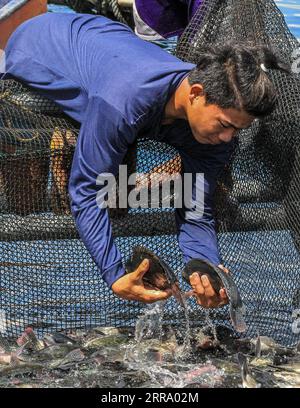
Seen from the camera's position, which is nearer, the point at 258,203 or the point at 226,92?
the point at 226,92

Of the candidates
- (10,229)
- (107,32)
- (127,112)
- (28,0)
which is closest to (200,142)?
(127,112)

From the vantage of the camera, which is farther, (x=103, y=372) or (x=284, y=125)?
(x=284, y=125)

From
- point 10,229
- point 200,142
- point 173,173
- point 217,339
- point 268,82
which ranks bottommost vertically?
point 217,339

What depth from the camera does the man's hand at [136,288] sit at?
376cm

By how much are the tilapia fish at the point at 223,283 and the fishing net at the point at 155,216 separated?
73 cm

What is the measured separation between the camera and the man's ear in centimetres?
371

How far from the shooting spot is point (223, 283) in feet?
12.4

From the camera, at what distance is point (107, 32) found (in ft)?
13.7

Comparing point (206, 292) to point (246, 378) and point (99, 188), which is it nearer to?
point (246, 378)

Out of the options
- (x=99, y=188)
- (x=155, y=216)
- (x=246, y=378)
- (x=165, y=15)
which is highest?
(x=165, y=15)

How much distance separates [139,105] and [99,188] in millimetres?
405

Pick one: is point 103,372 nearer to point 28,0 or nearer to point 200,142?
point 200,142

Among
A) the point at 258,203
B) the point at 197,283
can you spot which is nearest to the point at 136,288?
the point at 197,283

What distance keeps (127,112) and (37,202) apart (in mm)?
939
